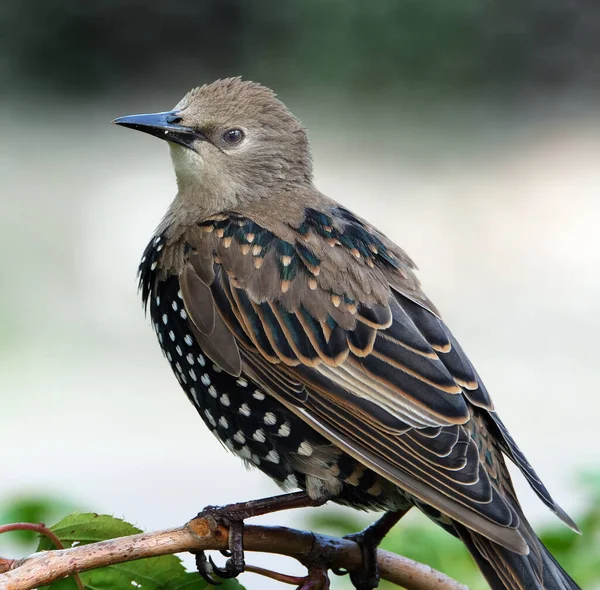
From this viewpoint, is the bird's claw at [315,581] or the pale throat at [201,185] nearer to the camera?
the bird's claw at [315,581]

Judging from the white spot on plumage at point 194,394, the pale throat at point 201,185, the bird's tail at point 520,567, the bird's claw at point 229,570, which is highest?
the pale throat at point 201,185

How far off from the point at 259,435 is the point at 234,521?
31cm

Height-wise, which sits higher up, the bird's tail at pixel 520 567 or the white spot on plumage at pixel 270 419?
the white spot on plumage at pixel 270 419

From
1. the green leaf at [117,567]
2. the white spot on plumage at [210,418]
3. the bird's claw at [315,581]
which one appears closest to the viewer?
the green leaf at [117,567]

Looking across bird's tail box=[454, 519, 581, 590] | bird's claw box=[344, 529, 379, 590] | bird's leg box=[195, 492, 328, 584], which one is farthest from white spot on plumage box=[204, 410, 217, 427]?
bird's tail box=[454, 519, 581, 590]

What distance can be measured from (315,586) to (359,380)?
2.00 feet

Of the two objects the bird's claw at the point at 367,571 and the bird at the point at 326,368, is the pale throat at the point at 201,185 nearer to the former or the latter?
the bird at the point at 326,368

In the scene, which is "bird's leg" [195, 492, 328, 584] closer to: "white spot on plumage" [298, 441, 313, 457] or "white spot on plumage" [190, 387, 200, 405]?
"white spot on plumage" [298, 441, 313, 457]

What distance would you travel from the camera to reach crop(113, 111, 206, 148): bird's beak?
11.2ft

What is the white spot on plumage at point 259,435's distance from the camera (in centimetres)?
322

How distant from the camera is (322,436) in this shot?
3145 millimetres

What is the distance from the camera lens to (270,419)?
3195 mm

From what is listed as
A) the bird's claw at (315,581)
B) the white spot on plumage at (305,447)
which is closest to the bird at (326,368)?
the white spot on plumage at (305,447)

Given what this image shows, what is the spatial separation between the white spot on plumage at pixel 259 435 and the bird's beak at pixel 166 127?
0.97 m
